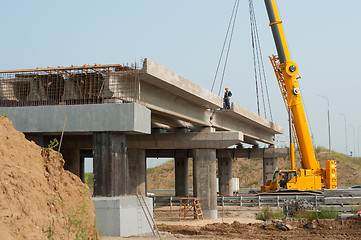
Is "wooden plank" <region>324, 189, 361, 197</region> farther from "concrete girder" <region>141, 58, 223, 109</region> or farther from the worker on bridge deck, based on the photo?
"concrete girder" <region>141, 58, 223, 109</region>

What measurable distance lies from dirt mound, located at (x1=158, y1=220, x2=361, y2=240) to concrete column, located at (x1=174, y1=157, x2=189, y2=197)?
2543 centimetres

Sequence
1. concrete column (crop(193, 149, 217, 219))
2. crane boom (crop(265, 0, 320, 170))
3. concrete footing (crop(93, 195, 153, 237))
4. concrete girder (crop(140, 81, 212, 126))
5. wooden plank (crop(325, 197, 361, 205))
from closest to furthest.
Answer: concrete footing (crop(93, 195, 153, 237))
concrete girder (crop(140, 81, 212, 126))
wooden plank (crop(325, 197, 361, 205))
concrete column (crop(193, 149, 217, 219))
crane boom (crop(265, 0, 320, 170))

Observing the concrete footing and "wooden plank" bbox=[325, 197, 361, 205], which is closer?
the concrete footing

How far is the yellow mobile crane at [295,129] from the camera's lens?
118 ft

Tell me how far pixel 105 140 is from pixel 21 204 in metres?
9.79

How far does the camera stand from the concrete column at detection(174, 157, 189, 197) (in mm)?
50812

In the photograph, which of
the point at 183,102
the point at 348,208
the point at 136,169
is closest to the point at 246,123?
the point at 136,169

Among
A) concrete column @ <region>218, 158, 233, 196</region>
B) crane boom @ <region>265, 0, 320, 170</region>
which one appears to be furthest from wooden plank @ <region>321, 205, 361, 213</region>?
concrete column @ <region>218, 158, 233, 196</region>

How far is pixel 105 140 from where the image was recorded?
21203 millimetres

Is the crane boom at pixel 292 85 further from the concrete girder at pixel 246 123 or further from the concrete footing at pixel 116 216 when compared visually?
the concrete footing at pixel 116 216

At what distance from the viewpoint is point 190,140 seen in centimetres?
3316

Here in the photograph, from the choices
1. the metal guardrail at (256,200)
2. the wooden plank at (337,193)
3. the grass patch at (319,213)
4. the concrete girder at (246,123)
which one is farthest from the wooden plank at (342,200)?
the concrete girder at (246,123)

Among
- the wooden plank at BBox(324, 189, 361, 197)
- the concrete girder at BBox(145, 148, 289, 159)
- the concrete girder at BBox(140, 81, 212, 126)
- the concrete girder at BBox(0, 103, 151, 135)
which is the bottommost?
the wooden plank at BBox(324, 189, 361, 197)

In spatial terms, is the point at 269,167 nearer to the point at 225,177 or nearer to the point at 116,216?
the point at 225,177
